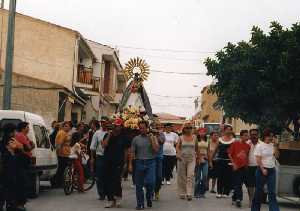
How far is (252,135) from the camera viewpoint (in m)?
14.6

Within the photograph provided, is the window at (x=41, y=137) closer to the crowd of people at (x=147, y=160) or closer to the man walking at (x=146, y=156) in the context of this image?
the crowd of people at (x=147, y=160)

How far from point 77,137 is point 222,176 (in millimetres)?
3673

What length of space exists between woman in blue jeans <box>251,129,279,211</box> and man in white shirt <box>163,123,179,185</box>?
23.3ft

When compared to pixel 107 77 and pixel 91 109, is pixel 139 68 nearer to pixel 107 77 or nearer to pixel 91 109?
pixel 91 109

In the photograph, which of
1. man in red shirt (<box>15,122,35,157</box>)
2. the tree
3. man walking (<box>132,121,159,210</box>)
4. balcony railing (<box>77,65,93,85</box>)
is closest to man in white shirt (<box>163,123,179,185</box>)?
man walking (<box>132,121,159,210</box>)

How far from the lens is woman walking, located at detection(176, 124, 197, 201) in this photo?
49.8 ft

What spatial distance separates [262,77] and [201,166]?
65.9 ft

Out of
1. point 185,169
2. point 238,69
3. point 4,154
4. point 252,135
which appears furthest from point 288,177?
point 238,69

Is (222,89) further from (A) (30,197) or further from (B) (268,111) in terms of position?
(A) (30,197)

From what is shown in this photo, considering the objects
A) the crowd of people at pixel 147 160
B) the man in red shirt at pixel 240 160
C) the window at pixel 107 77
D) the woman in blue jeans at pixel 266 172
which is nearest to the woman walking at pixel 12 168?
the crowd of people at pixel 147 160

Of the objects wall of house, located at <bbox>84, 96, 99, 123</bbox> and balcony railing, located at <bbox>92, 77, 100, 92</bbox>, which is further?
wall of house, located at <bbox>84, 96, 99, 123</bbox>

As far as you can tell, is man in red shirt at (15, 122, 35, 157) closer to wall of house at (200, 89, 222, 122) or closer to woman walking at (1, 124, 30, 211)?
woman walking at (1, 124, 30, 211)

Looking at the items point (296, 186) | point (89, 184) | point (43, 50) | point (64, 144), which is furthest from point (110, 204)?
point (43, 50)

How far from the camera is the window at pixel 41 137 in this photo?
49.1 feet
